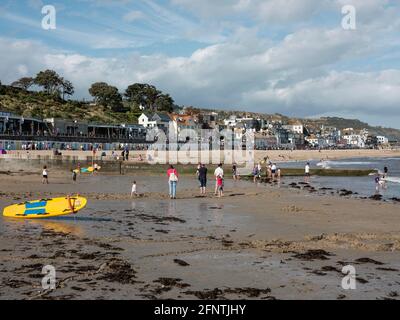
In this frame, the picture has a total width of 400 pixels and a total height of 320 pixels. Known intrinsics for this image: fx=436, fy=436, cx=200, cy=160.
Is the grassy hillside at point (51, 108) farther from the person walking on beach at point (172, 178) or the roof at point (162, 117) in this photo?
the person walking on beach at point (172, 178)

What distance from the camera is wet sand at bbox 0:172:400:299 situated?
7902 mm

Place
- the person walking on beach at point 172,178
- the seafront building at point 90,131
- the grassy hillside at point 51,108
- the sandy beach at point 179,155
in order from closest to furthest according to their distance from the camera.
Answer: the person walking on beach at point 172,178, the sandy beach at point 179,155, the seafront building at point 90,131, the grassy hillside at point 51,108

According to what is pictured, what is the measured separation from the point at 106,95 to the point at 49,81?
1611 centimetres

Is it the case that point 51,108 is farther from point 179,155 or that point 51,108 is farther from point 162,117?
point 179,155

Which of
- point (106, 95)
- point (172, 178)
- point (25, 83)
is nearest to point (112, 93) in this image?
point (106, 95)

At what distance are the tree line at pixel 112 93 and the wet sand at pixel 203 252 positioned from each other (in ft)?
360

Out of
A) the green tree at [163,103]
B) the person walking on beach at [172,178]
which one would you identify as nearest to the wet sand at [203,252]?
the person walking on beach at [172,178]

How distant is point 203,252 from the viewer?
10883 mm

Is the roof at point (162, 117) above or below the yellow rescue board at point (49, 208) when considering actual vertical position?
above

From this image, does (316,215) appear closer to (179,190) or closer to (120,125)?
(179,190)

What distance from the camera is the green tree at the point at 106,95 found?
127562 mm

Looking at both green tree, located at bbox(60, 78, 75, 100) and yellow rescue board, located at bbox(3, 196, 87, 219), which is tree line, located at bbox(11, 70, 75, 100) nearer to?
green tree, located at bbox(60, 78, 75, 100)

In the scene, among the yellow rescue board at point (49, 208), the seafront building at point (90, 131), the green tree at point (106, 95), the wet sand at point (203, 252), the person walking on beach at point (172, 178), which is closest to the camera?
the wet sand at point (203, 252)

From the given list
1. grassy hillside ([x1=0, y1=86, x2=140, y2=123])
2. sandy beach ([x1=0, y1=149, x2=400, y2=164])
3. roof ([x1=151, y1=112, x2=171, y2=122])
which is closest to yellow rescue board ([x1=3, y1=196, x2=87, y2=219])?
sandy beach ([x1=0, y1=149, x2=400, y2=164])
